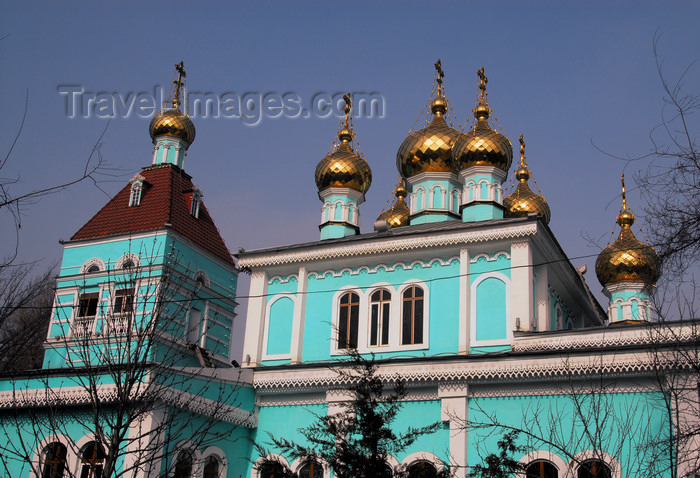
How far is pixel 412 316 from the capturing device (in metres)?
16.7

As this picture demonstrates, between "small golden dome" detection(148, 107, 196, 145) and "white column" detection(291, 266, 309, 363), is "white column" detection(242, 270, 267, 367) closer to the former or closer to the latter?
"white column" detection(291, 266, 309, 363)

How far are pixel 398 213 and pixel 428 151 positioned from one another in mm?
5716

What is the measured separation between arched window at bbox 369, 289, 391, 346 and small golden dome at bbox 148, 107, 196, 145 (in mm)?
12094

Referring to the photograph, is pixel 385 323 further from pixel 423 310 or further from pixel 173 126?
pixel 173 126

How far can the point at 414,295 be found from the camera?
16.9 meters

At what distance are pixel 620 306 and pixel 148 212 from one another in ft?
44.8

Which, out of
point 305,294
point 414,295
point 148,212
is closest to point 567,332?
point 414,295

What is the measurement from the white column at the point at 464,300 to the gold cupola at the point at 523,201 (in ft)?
23.7

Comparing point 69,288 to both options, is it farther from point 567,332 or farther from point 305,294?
point 567,332

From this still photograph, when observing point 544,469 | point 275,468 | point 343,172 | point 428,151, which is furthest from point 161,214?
point 275,468

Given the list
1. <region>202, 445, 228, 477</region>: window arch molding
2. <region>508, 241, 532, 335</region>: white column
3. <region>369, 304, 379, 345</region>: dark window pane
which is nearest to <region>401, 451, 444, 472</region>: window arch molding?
<region>369, 304, 379, 345</region>: dark window pane

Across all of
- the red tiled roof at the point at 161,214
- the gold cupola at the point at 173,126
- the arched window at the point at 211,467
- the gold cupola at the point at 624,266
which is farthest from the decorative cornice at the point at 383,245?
the gold cupola at the point at 173,126

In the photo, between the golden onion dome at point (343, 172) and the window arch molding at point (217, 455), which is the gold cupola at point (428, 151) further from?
the window arch molding at point (217, 455)

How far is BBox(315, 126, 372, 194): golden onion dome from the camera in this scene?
2119 centimetres
